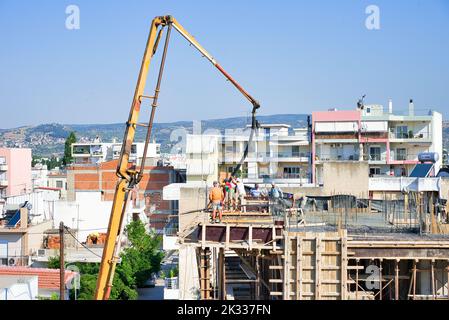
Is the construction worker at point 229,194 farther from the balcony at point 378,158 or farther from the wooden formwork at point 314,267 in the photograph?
the balcony at point 378,158

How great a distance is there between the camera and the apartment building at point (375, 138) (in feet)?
105

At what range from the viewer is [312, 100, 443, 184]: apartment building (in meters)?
32.1

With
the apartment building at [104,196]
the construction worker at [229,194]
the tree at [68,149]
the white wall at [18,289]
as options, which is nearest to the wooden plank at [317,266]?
the construction worker at [229,194]

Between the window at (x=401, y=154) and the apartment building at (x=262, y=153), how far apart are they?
4.35 metres

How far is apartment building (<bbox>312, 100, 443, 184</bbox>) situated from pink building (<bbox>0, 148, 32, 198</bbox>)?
48.3ft

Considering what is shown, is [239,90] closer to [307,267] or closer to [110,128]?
[307,267]

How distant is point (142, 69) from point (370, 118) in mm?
23984

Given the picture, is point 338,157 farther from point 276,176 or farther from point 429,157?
point 429,157

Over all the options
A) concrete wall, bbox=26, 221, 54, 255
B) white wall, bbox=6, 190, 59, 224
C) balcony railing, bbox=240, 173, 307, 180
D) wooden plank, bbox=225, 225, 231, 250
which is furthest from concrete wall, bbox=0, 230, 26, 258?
wooden plank, bbox=225, 225, 231, 250

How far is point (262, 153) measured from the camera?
33.5m

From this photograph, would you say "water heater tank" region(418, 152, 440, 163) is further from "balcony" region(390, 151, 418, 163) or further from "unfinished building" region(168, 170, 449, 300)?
"unfinished building" region(168, 170, 449, 300)

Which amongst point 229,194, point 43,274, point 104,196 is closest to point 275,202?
point 229,194

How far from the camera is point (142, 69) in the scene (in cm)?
1061

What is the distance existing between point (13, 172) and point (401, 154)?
1942cm
